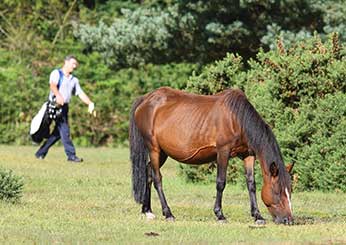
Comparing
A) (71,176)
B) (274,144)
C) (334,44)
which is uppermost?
(334,44)

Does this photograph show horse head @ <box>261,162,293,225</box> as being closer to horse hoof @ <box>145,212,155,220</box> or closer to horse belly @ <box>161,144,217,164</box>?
horse belly @ <box>161,144,217,164</box>

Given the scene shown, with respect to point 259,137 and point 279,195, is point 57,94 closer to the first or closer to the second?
point 259,137

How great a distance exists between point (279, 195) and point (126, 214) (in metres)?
2.29

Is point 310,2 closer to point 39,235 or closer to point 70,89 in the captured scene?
point 70,89

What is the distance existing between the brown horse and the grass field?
364 mm

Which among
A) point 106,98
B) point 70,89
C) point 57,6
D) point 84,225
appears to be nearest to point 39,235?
point 84,225

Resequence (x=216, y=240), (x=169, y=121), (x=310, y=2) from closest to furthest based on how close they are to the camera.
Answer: (x=216, y=240) < (x=169, y=121) < (x=310, y=2)

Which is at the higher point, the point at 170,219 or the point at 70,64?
the point at 70,64

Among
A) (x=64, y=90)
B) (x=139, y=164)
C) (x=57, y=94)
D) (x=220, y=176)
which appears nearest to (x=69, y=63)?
(x=64, y=90)

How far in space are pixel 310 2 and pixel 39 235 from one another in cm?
1579

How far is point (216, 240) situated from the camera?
11820 mm

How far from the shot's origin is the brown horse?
44.4 feet

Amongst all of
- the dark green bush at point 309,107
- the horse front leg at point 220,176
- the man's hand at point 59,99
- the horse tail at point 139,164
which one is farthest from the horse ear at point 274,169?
the man's hand at point 59,99

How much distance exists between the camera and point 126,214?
48.0 ft
